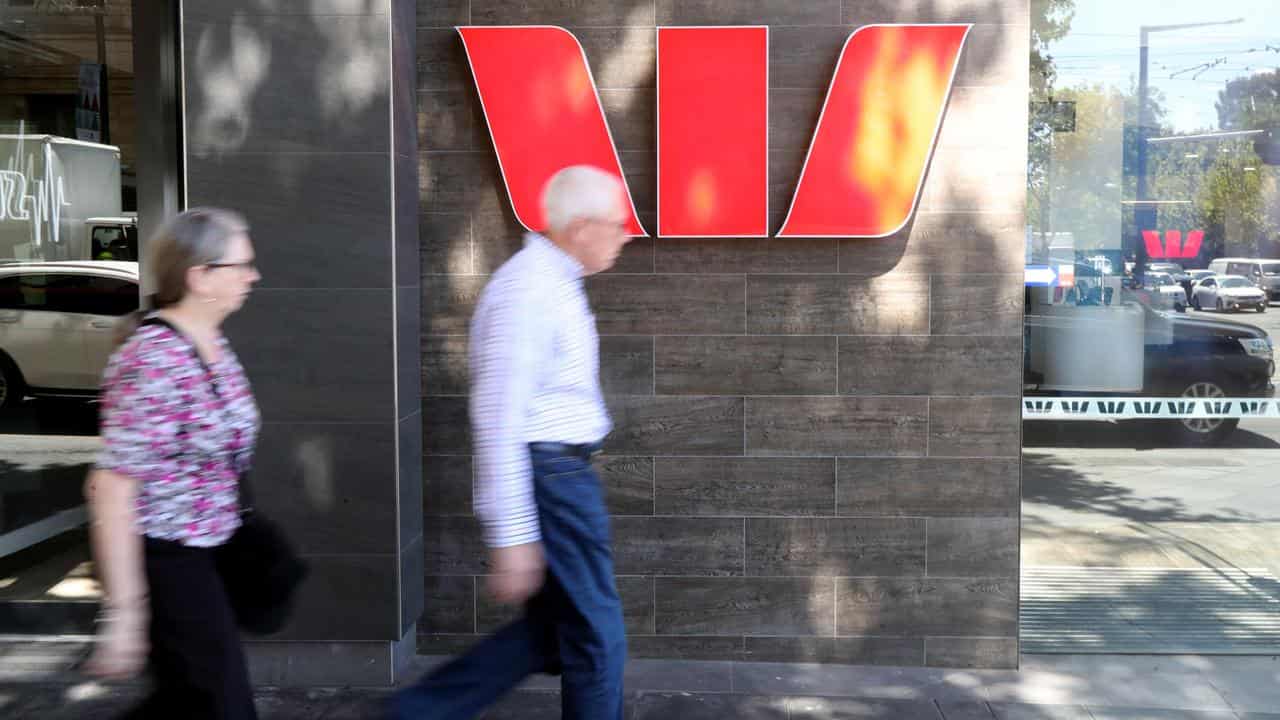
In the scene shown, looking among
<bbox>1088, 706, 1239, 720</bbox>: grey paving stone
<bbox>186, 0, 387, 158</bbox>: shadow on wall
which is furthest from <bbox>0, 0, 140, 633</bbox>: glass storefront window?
<bbox>1088, 706, 1239, 720</bbox>: grey paving stone

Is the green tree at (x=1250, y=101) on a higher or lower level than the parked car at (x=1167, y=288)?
higher

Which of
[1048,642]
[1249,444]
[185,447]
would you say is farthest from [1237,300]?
[185,447]

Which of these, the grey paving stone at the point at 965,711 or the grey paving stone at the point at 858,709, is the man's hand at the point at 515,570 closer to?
the grey paving stone at the point at 858,709

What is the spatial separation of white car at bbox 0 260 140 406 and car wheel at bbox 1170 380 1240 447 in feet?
16.3

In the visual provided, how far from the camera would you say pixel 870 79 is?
4.94m

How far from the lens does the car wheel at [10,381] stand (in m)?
5.88

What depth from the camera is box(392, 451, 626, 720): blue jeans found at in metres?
3.16

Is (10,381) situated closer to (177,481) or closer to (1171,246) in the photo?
(177,481)

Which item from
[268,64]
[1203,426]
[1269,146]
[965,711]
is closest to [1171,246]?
[1269,146]

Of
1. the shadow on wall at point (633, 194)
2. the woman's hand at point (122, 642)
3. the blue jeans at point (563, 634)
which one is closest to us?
the woman's hand at point (122, 642)

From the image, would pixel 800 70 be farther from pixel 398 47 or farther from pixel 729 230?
pixel 398 47

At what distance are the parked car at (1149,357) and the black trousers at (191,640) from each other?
12.3 feet

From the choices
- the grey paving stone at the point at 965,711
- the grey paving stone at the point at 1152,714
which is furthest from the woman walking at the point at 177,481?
the grey paving stone at the point at 1152,714

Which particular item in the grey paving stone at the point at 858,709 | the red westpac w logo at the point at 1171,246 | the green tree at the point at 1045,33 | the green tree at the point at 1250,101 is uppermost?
the green tree at the point at 1045,33
